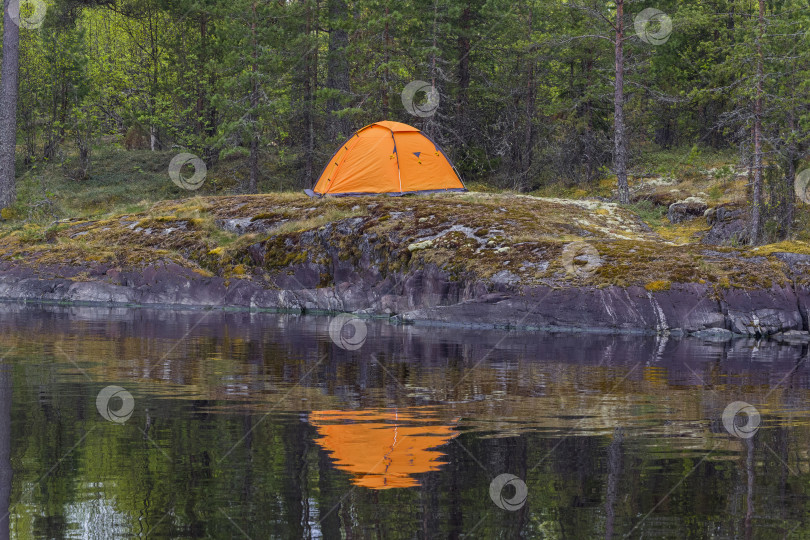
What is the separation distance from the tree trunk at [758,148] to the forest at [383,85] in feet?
18.0

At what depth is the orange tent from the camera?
2894cm

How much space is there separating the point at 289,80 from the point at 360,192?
37.8 ft

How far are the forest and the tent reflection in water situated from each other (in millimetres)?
23576

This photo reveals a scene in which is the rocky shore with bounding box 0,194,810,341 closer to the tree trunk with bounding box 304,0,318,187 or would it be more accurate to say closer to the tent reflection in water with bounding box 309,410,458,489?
the tree trunk with bounding box 304,0,318,187

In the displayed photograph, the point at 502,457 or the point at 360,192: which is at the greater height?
the point at 360,192

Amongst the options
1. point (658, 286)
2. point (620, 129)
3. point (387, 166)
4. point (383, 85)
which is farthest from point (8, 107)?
point (658, 286)

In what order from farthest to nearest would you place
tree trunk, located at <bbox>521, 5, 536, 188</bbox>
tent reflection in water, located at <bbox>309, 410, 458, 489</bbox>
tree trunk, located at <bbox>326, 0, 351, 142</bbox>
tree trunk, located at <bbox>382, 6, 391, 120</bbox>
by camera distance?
tree trunk, located at <bbox>521, 5, 536, 188</bbox>
tree trunk, located at <bbox>326, 0, 351, 142</bbox>
tree trunk, located at <bbox>382, 6, 391, 120</bbox>
tent reflection in water, located at <bbox>309, 410, 458, 489</bbox>

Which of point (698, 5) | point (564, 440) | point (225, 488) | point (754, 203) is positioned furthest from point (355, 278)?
point (698, 5)

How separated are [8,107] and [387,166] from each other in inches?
563

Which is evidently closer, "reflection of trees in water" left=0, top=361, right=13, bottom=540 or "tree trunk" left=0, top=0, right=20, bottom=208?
"reflection of trees in water" left=0, top=361, right=13, bottom=540

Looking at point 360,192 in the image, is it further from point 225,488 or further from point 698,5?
point 225,488

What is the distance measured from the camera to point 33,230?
27109mm

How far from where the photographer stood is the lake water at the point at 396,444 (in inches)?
212

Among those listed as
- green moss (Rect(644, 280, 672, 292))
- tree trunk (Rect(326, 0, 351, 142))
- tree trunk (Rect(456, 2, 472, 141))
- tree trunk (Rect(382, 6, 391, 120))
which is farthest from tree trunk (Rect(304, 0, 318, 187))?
green moss (Rect(644, 280, 672, 292))
